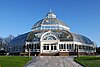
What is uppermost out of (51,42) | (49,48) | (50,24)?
(50,24)

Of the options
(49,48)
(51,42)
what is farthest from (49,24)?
(49,48)

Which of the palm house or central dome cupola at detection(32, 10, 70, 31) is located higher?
central dome cupola at detection(32, 10, 70, 31)

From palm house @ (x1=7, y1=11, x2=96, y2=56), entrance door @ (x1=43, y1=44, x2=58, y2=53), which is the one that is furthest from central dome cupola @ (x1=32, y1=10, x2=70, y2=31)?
entrance door @ (x1=43, y1=44, x2=58, y2=53)

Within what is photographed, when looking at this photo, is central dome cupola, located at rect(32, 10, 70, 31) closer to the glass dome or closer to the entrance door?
the glass dome

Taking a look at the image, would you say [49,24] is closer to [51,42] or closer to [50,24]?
[50,24]

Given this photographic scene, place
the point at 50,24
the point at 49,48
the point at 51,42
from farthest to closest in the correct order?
the point at 50,24 < the point at 51,42 < the point at 49,48

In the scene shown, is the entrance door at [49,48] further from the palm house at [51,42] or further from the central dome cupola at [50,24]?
the central dome cupola at [50,24]

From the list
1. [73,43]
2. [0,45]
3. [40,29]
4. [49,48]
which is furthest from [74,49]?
[0,45]

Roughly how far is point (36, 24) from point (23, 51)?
1074 cm

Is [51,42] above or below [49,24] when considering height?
below

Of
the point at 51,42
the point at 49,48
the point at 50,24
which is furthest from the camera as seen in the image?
the point at 50,24

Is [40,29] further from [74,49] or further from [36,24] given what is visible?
[74,49]

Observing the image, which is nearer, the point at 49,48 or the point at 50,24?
the point at 49,48

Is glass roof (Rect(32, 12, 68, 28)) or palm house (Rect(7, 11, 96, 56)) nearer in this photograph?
palm house (Rect(7, 11, 96, 56))
